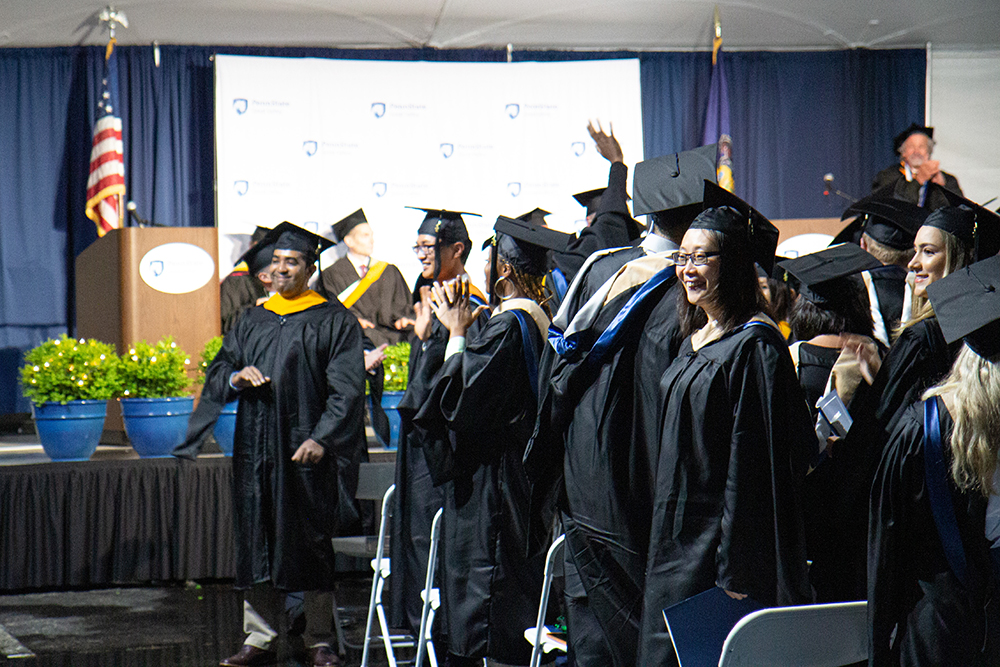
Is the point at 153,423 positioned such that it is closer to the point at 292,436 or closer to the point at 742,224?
the point at 292,436

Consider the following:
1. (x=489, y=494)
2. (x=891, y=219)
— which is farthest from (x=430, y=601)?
(x=891, y=219)

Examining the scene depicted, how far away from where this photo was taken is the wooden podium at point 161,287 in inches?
266

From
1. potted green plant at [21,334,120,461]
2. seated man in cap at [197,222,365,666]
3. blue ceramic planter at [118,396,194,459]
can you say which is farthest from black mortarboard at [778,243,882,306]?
potted green plant at [21,334,120,461]

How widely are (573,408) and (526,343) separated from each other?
634 mm

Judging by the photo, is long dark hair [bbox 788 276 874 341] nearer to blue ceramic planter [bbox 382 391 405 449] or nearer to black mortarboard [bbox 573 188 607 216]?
black mortarboard [bbox 573 188 607 216]

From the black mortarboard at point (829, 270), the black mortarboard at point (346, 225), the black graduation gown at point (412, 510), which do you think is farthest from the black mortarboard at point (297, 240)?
the black mortarboard at point (346, 225)

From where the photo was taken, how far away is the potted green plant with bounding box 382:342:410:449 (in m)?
5.48

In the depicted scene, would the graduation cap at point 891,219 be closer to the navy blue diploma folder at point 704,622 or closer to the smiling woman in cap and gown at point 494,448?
the smiling woman in cap and gown at point 494,448

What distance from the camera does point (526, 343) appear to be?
3168 millimetres

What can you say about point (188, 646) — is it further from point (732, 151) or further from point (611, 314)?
point (732, 151)

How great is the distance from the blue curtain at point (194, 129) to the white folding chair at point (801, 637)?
8.61 meters

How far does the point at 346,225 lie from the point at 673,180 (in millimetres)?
6552

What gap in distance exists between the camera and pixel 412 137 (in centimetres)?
938

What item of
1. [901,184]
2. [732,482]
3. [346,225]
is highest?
[901,184]
